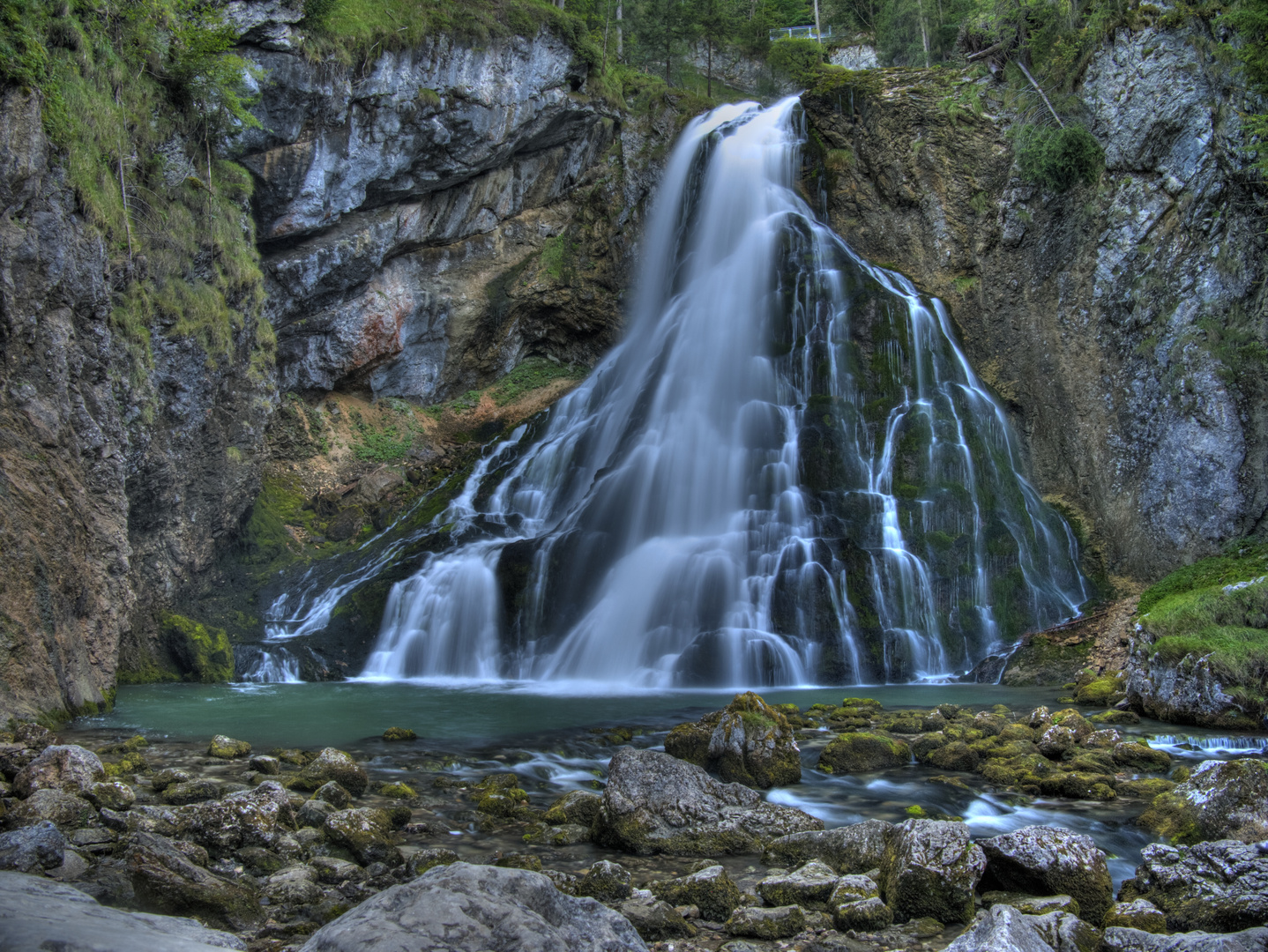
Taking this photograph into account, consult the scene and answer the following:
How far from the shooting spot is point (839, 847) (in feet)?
17.5

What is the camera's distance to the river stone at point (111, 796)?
580cm

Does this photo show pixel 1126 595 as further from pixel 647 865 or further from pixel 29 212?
pixel 29 212

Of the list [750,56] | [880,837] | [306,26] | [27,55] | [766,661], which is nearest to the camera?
[880,837]

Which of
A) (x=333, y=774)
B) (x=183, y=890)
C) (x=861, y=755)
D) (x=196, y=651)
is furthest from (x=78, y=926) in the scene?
(x=196, y=651)

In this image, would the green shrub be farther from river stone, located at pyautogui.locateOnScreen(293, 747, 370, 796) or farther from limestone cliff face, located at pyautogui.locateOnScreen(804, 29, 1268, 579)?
river stone, located at pyautogui.locateOnScreen(293, 747, 370, 796)

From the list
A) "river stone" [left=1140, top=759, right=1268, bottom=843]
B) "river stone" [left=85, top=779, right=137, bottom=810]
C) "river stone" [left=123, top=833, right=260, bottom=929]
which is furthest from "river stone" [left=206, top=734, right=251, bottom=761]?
"river stone" [left=1140, top=759, right=1268, bottom=843]

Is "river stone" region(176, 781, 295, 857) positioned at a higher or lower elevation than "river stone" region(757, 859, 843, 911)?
higher

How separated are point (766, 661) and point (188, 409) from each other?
12359mm

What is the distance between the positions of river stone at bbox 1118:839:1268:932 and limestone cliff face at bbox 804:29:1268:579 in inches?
515

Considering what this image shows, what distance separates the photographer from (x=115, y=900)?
4188 millimetres

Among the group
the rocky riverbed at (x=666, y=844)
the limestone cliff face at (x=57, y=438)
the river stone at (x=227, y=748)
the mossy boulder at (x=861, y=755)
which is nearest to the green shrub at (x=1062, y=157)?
the rocky riverbed at (x=666, y=844)

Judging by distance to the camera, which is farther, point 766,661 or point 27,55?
point 766,661

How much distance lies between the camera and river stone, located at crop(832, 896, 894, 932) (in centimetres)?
438

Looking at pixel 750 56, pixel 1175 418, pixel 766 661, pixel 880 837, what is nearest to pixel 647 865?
pixel 880 837
